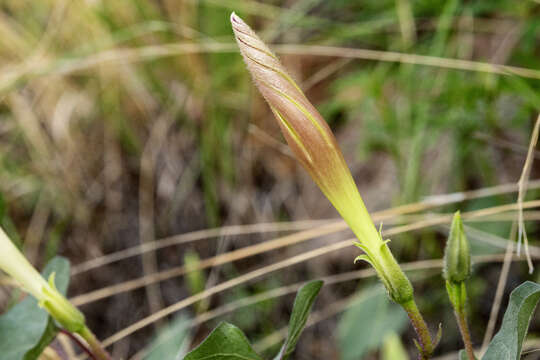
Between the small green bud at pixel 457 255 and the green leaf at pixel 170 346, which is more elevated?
the small green bud at pixel 457 255

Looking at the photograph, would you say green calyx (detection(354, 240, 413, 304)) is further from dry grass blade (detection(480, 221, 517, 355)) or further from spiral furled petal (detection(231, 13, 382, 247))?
dry grass blade (detection(480, 221, 517, 355))

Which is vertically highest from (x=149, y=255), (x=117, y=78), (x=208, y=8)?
(x=208, y=8)

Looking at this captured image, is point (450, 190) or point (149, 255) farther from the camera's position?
point (149, 255)

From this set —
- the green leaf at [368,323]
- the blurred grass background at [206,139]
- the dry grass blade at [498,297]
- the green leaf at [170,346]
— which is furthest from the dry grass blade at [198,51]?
the green leaf at [170,346]

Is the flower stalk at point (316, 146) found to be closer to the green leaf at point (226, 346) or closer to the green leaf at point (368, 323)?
the green leaf at point (226, 346)

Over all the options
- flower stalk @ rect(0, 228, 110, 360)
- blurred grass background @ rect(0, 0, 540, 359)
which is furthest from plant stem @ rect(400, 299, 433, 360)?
blurred grass background @ rect(0, 0, 540, 359)

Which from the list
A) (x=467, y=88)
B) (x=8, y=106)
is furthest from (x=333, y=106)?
(x=8, y=106)

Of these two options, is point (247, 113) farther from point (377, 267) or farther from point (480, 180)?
point (377, 267)

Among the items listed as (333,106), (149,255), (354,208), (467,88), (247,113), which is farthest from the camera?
(247,113)
